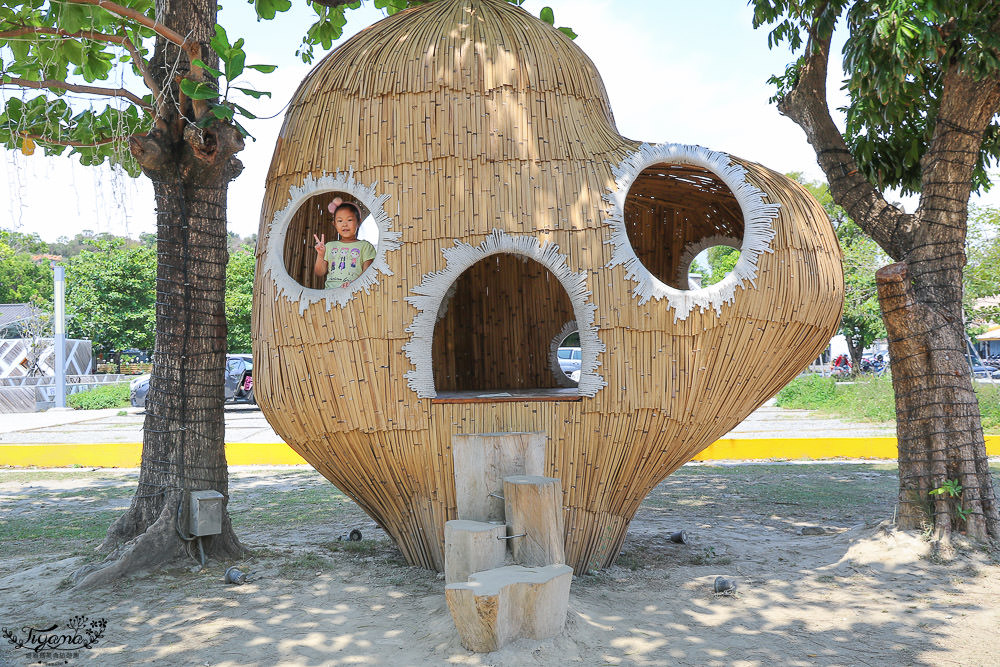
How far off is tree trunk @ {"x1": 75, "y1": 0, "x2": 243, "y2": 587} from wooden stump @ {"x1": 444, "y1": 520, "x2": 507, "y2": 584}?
8.63 ft

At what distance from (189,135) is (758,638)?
5119 millimetres

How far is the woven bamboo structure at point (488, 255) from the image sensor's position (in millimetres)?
5203

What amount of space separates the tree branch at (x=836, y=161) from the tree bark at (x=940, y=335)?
0.19 feet

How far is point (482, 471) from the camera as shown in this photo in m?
4.60

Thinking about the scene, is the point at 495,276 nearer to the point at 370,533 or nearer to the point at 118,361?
the point at 370,533

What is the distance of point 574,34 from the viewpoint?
7.98 metres

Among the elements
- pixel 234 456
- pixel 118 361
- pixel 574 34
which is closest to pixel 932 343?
pixel 574 34

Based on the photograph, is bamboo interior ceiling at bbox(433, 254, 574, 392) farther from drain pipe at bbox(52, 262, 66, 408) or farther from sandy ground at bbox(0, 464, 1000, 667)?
Answer: drain pipe at bbox(52, 262, 66, 408)

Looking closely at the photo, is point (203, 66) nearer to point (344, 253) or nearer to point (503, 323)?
point (344, 253)

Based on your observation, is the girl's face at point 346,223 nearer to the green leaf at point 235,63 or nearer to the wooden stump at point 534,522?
the green leaf at point 235,63

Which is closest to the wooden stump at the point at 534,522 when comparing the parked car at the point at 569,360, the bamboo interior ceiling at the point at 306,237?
the bamboo interior ceiling at the point at 306,237

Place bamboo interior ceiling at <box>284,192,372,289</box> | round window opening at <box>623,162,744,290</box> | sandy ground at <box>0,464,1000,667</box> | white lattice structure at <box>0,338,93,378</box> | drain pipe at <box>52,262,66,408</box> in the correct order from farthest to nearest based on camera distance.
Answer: white lattice structure at <box>0,338,93,378</box> → drain pipe at <box>52,262,66,408</box> → round window opening at <box>623,162,744,290</box> → bamboo interior ceiling at <box>284,192,372,289</box> → sandy ground at <box>0,464,1000,667</box>

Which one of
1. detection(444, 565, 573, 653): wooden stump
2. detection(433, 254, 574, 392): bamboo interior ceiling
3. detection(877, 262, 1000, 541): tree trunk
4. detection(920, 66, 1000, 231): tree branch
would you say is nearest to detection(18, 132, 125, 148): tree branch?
detection(433, 254, 574, 392): bamboo interior ceiling

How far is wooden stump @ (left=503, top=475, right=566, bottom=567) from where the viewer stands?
14.3ft
